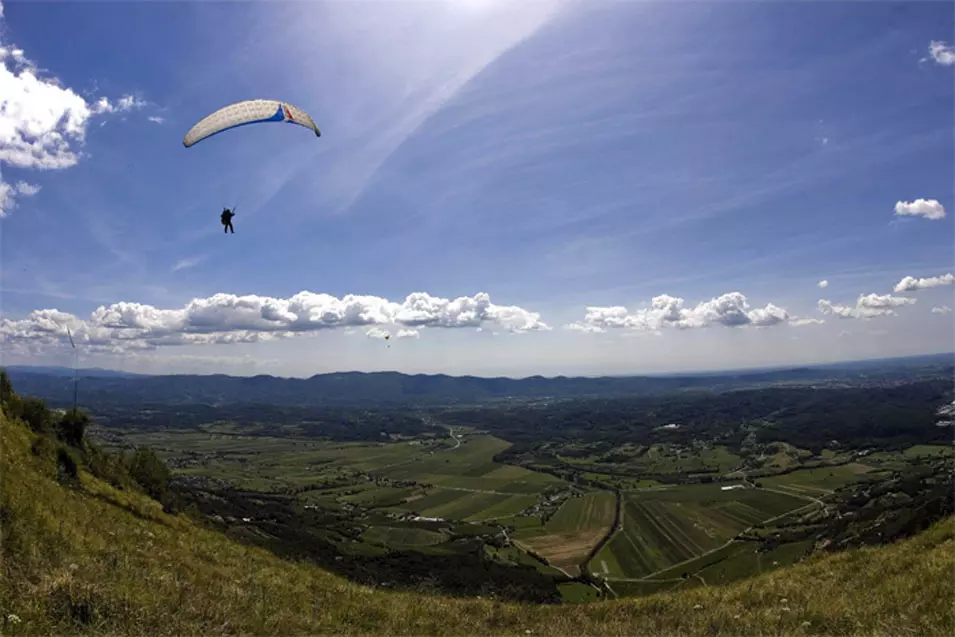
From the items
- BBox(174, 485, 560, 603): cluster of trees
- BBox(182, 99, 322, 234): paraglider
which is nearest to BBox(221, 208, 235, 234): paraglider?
BBox(182, 99, 322, 234): paraglider

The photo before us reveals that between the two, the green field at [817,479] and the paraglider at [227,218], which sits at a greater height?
the paraglider at [227,218]

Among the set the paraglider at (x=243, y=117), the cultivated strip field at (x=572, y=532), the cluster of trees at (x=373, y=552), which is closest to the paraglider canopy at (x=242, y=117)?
the paraglider at (x=243, y=117)

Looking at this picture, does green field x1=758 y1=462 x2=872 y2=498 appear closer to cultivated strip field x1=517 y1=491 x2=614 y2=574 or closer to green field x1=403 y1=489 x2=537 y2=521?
cultivated strip field x1=517 y1=491 x2=614 y2=574

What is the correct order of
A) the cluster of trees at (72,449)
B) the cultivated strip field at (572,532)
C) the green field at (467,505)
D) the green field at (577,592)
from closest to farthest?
the cluster of trees at (72,449) → the green field at (577,592) → the cultivated strip field at (572,532) → the green field at (467,505)

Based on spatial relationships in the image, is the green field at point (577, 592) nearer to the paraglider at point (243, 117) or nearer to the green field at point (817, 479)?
the paraglider at point (243, 117)

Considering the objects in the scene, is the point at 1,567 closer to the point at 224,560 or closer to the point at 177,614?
the point at 177,614

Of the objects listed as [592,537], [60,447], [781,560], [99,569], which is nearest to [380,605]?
[99,569]

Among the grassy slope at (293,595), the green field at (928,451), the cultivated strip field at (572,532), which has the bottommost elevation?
the cultivated strip field at (572,532)
